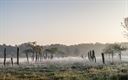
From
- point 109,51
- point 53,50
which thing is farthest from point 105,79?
point 53,50

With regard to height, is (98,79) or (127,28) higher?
(127,28)

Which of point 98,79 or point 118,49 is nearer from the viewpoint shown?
point 98,79

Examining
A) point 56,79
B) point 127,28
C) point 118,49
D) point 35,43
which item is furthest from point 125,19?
point 35,43

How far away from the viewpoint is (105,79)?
97.5 ft

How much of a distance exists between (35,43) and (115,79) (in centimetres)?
8968

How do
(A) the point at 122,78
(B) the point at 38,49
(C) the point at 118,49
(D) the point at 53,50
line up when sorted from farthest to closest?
1. (D) the point at 53,50
2. (B) the point at 38,49
3. (C) the point at 118,49
4. (A) the point at 122,78

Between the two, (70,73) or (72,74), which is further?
(70,73)

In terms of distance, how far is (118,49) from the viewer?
112438 millimetres

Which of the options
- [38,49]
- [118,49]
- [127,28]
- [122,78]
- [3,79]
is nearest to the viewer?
[122,78]

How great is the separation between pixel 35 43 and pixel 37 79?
82516 millimetres

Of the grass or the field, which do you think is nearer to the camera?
the grass

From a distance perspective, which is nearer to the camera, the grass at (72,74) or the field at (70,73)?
the grass at (72,74)

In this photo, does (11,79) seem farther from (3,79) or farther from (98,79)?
(98,79)

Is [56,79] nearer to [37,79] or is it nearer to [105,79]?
[37,79]
